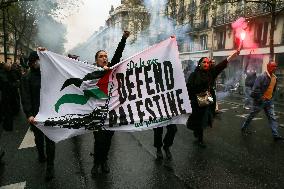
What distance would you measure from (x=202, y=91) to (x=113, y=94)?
2.42 meters

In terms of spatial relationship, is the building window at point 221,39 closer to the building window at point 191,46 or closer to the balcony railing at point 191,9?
the balcony railing at point 191,9

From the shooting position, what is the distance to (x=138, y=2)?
29.8m

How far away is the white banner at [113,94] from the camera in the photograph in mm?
4754

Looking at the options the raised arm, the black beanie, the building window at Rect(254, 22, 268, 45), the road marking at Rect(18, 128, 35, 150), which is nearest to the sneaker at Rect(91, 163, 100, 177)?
the raised arm

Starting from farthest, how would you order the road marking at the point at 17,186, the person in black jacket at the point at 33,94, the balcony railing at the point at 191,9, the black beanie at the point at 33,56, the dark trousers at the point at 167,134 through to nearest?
the balcony railing at the point at 191,9 < the dark trousers at the point at 167,134 < the black beanie at the point at 33,56 < the person in black jacket at the point at 33,94 < the road marking at the point at 17,186

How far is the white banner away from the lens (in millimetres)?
4754

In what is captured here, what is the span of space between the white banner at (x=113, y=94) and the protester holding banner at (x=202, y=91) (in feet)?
4.79

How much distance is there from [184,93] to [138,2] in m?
25.8

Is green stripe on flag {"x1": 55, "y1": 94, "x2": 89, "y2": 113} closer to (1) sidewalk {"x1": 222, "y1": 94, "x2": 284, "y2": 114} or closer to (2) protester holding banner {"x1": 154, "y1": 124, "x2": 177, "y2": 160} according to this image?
(2) protester holding banner {"x1": 154, "y1": 124, "x2": 177, "y2": 160}

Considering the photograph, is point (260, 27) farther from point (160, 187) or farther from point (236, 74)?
point (160, 187)

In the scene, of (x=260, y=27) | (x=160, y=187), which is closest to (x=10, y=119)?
(x=160, y=187)

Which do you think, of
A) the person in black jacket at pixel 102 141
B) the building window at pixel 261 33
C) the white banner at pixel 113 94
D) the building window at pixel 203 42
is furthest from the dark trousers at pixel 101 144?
the building window at pixel 203 42

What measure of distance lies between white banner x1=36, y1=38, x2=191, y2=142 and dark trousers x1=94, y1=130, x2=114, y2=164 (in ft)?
0.65

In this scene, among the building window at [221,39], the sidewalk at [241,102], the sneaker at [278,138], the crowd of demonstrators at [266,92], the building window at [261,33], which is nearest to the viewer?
the sneaker at [278,138]
